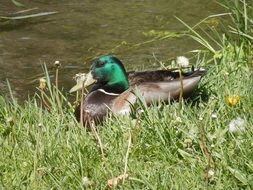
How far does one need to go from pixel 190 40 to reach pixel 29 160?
13.4 feet

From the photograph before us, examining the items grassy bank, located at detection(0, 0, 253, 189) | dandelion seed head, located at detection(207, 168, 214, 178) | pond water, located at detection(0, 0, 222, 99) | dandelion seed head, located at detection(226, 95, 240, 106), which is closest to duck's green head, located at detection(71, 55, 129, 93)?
grassy bank, located at detection(0, 0, 253, 189)

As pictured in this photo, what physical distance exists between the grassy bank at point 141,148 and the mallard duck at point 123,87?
0.75 feet

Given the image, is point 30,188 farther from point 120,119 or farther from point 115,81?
point 115,81

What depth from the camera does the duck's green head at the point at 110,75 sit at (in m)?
6.19

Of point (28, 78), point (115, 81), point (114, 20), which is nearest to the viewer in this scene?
point (115, 81)

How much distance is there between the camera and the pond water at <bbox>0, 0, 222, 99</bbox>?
788cm

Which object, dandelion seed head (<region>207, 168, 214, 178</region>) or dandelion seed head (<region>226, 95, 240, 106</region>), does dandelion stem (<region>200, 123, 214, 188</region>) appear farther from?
dandelion seed head (<region>226, 95, 240, 106</region>)

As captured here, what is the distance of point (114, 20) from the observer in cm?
927

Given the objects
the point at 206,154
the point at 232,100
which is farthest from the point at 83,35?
the point at 206,154

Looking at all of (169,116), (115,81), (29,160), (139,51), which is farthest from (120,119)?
(139,51)

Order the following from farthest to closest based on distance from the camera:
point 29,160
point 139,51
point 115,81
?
point 139,51 < point 115,81 < point 29,160

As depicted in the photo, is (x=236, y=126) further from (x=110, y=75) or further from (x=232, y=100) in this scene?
(x=110, y=75)

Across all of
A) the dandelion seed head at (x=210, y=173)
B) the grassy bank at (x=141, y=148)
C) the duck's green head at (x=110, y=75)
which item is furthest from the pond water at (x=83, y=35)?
the dandelion seed head at (x=210, y=173)

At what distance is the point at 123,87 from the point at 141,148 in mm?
1621
